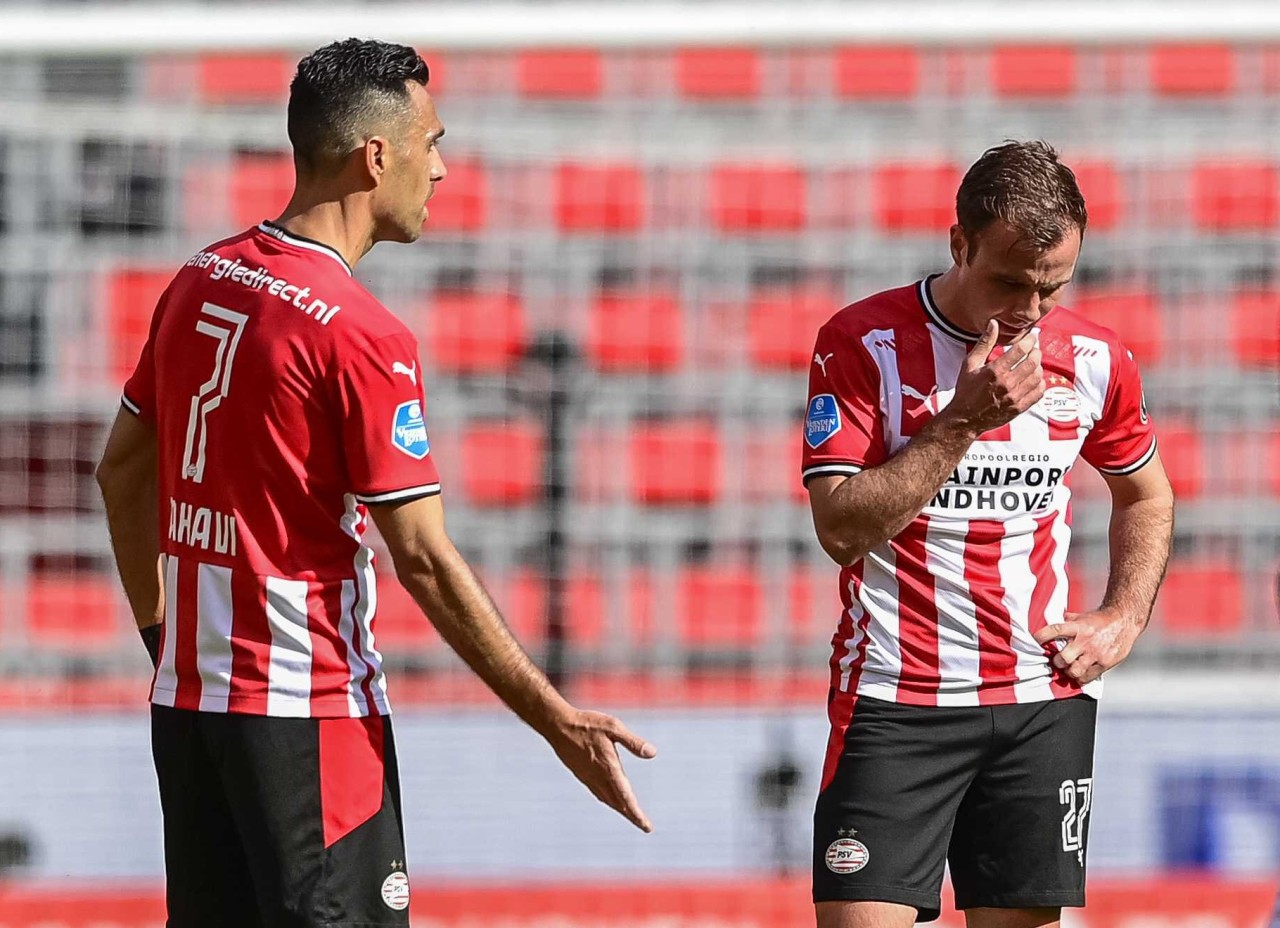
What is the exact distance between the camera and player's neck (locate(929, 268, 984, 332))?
2.95 metres

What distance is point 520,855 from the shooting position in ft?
16.8

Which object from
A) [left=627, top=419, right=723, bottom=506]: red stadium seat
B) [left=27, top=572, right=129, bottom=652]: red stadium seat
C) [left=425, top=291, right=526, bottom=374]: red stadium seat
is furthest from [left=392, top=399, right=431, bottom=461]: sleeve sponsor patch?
[left=27, top=572, right=129, bottom=652]: red stadium seat

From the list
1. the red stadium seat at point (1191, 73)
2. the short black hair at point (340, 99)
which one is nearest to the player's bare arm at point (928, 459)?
the short black hair at point (340, 99)

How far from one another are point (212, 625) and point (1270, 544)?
3737mm

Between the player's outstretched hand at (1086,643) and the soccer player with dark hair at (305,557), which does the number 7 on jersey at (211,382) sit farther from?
the player's outstretched hand at (1086,643)

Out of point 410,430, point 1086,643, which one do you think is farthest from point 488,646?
point 1086,643

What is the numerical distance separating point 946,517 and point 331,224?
3.90 feet

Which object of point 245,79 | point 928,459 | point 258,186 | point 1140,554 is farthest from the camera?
point 245,79

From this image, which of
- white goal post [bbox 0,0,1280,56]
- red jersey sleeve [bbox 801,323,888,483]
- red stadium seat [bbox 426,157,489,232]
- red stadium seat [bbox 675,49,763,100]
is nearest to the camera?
red jersey sleeve [bbox 801,323,888,483]

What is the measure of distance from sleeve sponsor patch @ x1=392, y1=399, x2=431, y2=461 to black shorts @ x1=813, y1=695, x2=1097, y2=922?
0.98 metres

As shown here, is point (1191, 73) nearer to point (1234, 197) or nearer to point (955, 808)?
point (1234, 197)

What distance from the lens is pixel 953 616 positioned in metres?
2.97

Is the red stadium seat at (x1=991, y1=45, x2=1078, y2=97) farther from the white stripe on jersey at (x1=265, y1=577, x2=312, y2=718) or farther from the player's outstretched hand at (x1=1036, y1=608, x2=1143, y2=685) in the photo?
the white stripe on jersey at (x1=265, y1=577, x2=312, y2=718)

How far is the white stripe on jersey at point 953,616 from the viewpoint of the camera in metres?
2.96
